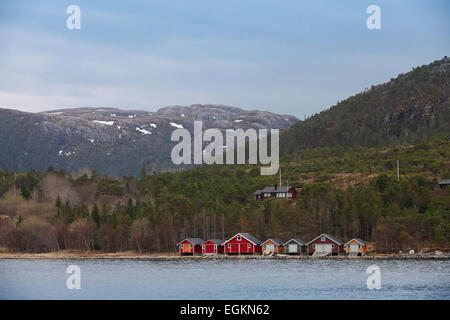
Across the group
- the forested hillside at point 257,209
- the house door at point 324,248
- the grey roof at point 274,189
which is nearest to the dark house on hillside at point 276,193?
the grey roof at point 274,189

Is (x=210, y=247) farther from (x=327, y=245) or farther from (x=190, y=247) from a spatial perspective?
(x=327, y=245)

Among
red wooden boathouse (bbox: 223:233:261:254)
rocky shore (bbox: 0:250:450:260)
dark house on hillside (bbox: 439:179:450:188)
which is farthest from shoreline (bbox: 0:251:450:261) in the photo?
dark house on hillside (bbox: 439:179:450:188)

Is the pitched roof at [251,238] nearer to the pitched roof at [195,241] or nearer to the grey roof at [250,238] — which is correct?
the grey roof at [250,238]

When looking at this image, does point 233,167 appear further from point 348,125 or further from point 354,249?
point 354,249

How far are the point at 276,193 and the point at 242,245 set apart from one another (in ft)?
92.2

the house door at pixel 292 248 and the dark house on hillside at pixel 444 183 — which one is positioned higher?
the dark house on hillside at pixel 444 183

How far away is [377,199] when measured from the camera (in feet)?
314

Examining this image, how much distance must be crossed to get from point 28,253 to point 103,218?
41.7ft

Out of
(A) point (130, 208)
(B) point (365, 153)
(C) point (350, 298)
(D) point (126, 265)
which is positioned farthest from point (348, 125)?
(C) point (350, 298)

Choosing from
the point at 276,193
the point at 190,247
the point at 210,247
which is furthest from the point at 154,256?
the point at 276,193

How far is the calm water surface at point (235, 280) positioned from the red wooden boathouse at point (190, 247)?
13993mm

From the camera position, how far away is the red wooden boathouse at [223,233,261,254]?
94938 mm

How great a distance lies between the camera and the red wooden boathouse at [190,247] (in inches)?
3804
